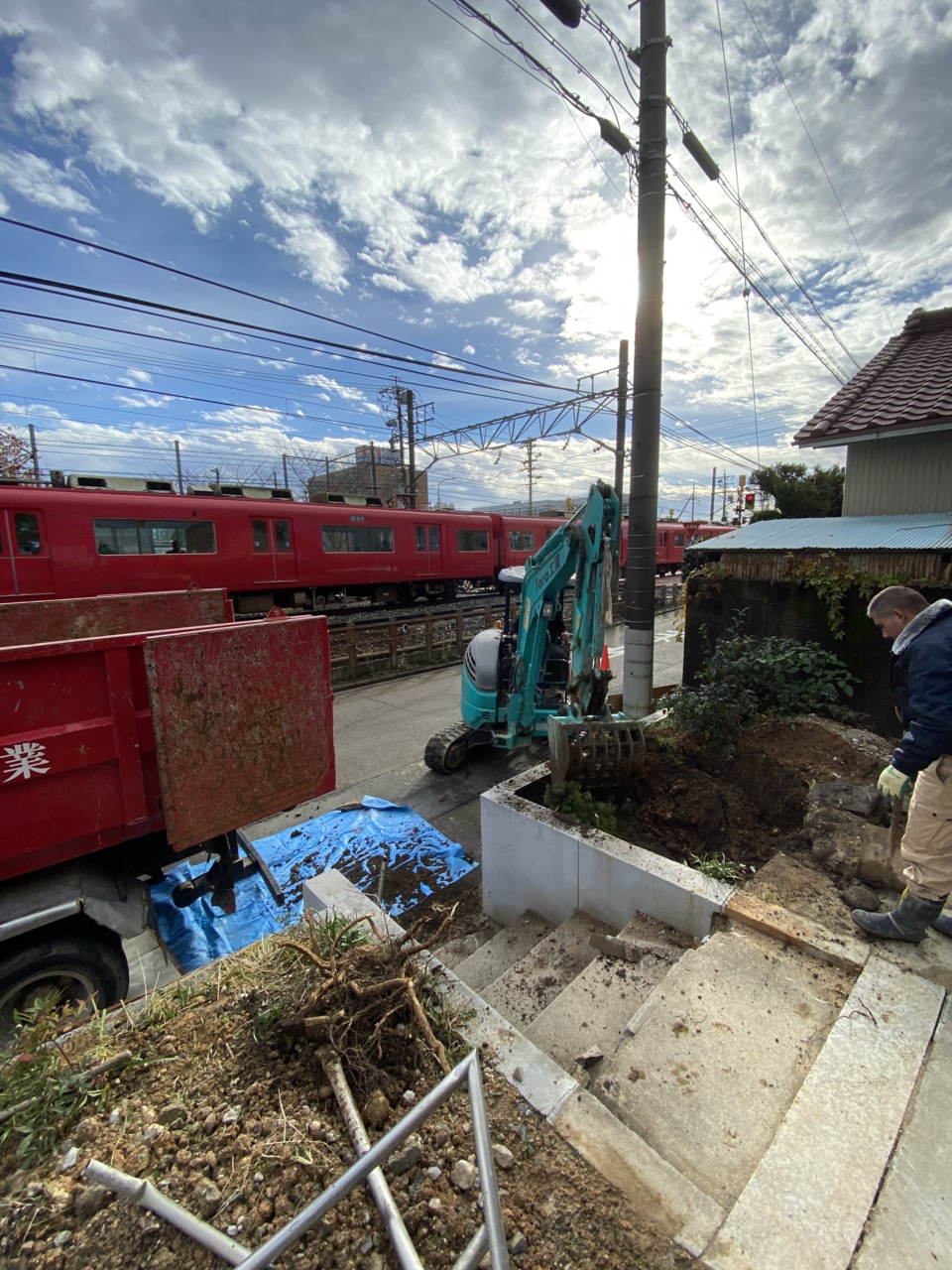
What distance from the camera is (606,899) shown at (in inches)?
121

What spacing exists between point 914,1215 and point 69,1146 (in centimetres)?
229

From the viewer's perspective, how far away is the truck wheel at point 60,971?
238 cm

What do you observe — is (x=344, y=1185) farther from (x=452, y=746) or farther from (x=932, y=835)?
(x=452, y=746)

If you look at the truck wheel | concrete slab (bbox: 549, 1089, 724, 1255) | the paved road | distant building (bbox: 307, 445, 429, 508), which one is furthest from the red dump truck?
distant building (bbox: 307, 445, 429, 508)

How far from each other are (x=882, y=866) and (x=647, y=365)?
14.3 feet

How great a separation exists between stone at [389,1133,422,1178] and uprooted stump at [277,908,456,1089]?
21 centimetres

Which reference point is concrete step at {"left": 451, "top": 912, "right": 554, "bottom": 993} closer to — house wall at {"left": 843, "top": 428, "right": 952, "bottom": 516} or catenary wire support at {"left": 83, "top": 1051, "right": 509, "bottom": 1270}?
catenary wire support at {"left": 83, "top": 1051, "right": 509, "bottom": 1270}

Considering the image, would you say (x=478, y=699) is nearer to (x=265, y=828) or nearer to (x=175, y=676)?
(x=265, y=828)

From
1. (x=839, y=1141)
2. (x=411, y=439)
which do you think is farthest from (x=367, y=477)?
(x=839, y=1141)

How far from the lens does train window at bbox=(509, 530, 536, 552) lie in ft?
58.8

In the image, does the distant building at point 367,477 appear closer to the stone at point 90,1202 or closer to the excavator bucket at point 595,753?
the excavator bucket at point 595,753

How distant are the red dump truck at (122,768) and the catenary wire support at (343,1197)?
1.47 m

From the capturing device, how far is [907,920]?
2.34 m

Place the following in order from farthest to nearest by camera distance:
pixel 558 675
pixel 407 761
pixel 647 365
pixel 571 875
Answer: pixel 407 761, pixel 558 675, pixel 647 365, pixel 571 875
